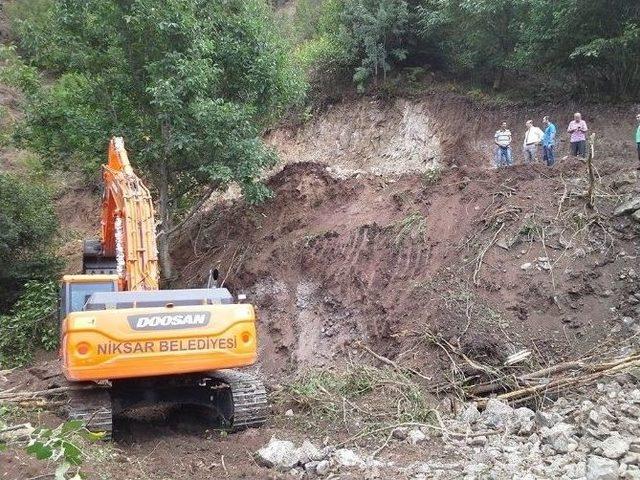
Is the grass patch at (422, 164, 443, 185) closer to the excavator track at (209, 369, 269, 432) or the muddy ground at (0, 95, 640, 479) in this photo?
the muddy ground at (0, 95, 640, 479)

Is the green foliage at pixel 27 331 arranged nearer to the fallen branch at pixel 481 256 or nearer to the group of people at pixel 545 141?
the fallen branch at pixel 481 256

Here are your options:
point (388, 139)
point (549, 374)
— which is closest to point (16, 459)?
point (549, 374)

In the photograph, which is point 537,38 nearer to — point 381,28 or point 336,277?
point 381,28

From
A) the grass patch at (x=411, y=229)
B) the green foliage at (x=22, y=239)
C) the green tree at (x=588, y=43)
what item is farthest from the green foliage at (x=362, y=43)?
the green foliage at (x=22, y=239)

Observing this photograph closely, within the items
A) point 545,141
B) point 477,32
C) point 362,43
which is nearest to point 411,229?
point 545,141

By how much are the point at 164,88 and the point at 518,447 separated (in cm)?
892

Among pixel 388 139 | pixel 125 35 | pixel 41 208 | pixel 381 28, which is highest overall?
pixel 381 28

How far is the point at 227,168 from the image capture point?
12.8 metres

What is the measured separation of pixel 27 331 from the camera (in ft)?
42.1

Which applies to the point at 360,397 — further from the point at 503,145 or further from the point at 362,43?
the point at 362,43

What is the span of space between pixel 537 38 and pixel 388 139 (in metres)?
4.73

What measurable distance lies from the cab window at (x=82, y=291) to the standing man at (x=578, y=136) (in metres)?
10.1

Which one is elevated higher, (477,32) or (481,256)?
(477,32)

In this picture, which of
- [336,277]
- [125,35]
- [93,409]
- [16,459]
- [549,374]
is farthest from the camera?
[125,35]
